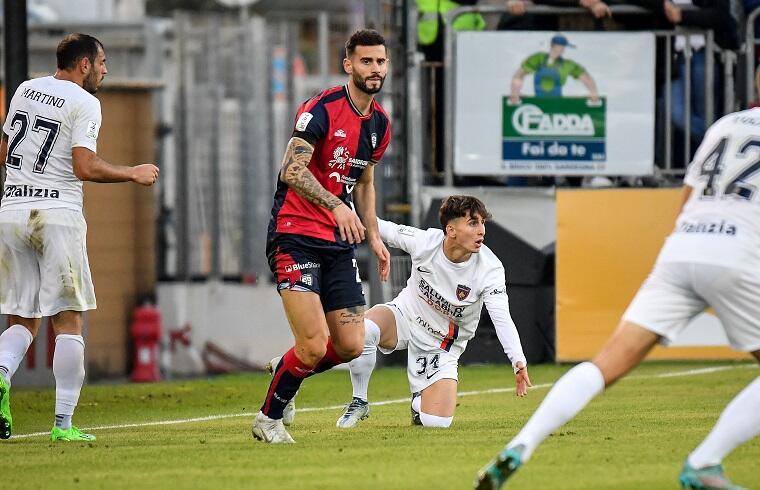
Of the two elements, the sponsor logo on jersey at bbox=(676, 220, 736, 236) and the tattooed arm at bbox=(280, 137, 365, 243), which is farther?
the tattooed arm at bbox=(280, 137, 365, 243)

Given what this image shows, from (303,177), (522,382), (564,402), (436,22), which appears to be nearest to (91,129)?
(303,177)

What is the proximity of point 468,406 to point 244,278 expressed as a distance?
379 inches

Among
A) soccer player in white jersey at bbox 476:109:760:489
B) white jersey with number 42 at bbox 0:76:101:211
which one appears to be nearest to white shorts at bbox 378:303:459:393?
white jersey with number 42 at bbox 0:76:101:211

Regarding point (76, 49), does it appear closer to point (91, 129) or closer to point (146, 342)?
point (91, 129)

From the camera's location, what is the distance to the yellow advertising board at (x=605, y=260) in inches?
606

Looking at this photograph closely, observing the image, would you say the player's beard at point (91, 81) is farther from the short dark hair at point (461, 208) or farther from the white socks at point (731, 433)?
the white socks at point (731, 433)

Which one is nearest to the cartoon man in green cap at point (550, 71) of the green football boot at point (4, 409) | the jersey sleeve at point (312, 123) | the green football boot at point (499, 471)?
the jersey sleeve at point (312, 123)

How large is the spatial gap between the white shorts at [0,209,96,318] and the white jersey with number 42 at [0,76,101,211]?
0.08 m

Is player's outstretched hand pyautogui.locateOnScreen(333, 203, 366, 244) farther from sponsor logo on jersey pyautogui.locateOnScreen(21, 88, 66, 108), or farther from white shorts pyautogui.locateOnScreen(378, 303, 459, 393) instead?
white shorts pyautogui.locateOnScreen(378, 303, 459, 393)

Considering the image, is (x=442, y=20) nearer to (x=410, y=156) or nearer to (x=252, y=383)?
(x=410, y=156)

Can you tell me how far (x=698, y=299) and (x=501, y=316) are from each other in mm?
3101

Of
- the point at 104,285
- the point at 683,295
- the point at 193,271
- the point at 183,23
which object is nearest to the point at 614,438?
the point at 683,295

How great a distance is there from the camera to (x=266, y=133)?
2144 centimetres

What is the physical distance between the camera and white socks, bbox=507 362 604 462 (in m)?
6.36
